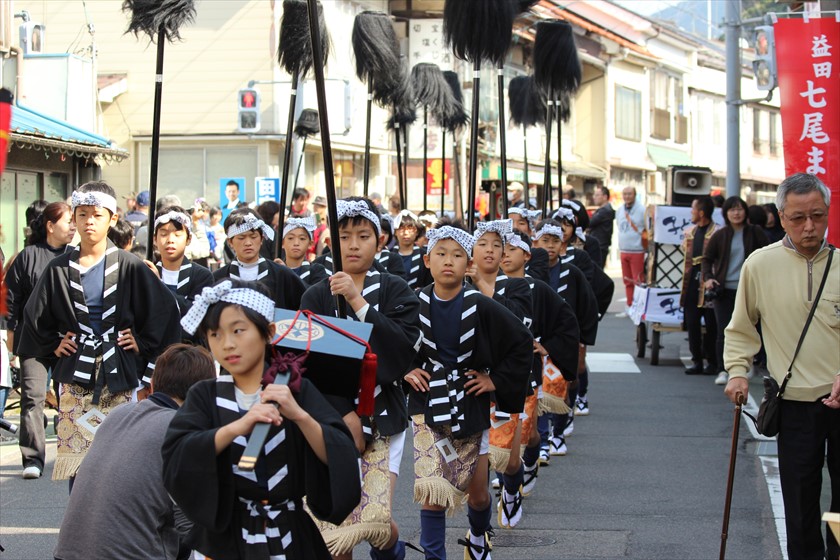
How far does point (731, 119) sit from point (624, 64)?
1023 inches

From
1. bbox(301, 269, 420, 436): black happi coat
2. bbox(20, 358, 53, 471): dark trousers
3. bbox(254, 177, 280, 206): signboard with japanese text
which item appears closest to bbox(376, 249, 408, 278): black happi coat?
bbox(20, 358, 53, 471): dark trousers

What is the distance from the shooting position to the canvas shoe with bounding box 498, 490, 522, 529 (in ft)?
25.4

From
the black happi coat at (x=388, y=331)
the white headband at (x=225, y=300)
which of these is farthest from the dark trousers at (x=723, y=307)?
the white headband at (x=225, y=300)

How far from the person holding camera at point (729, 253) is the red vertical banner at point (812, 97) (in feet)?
16.2

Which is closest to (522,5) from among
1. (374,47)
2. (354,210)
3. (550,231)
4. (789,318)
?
(374,47)

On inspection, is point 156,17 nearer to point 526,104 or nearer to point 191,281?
point 191,281

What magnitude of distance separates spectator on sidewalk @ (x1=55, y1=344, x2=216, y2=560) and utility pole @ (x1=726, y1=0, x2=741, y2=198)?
49.9ft

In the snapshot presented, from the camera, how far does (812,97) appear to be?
922cm

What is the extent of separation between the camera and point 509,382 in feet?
21.3

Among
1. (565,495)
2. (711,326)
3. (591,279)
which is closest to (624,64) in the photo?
(711,326)

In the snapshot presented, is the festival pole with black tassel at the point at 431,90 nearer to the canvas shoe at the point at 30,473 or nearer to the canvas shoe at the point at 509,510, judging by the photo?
the canvas shoe at the point at 30,473

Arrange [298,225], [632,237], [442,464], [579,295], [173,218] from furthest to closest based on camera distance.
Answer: [632,237]
[579,295]
[298,225]
[173,218]
[442,464]

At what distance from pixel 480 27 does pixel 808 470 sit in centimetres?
516

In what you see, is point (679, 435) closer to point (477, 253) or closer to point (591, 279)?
point (591, 279)
